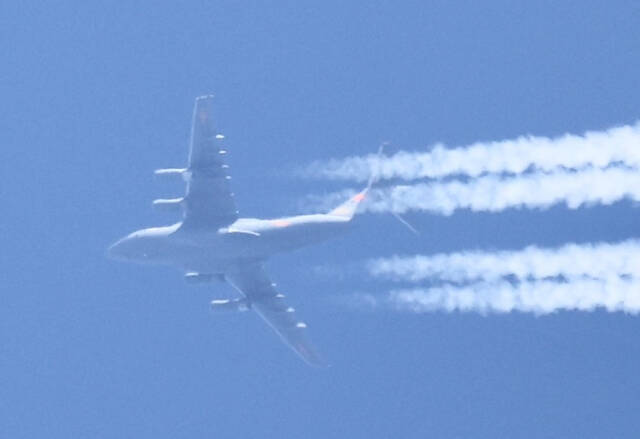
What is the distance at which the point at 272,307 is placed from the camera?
5859 cm

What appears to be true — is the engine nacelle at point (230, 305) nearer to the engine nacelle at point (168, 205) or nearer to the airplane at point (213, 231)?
the airplane at point (213, 231)

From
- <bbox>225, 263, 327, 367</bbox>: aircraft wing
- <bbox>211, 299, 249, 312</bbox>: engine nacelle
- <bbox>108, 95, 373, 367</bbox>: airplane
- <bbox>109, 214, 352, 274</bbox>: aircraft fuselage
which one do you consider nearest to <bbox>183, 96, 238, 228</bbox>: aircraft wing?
<bbox>108, 95, 373, 367</bbox>: airplane

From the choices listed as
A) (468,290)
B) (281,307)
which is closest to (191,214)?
(281,307)

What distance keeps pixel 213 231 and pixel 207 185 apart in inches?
78.3

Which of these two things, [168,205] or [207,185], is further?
[168,205]

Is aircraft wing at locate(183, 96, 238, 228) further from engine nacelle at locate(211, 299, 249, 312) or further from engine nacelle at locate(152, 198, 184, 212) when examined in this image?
engine nacelle at locate(211, 299, 249, 312)

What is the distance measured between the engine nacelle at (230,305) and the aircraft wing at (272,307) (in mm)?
335

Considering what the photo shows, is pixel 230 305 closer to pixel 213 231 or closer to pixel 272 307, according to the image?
pixel 272 307

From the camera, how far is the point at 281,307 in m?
58.7

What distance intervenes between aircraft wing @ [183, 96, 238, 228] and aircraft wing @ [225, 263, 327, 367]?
3.29m

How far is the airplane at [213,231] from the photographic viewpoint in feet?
175

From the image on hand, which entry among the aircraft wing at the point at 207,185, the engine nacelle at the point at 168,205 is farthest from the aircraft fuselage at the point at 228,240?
the engine nacelle at the point at 168,205

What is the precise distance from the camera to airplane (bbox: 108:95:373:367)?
175ft

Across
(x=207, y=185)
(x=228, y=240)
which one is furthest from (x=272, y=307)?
(x=207, y=185)
